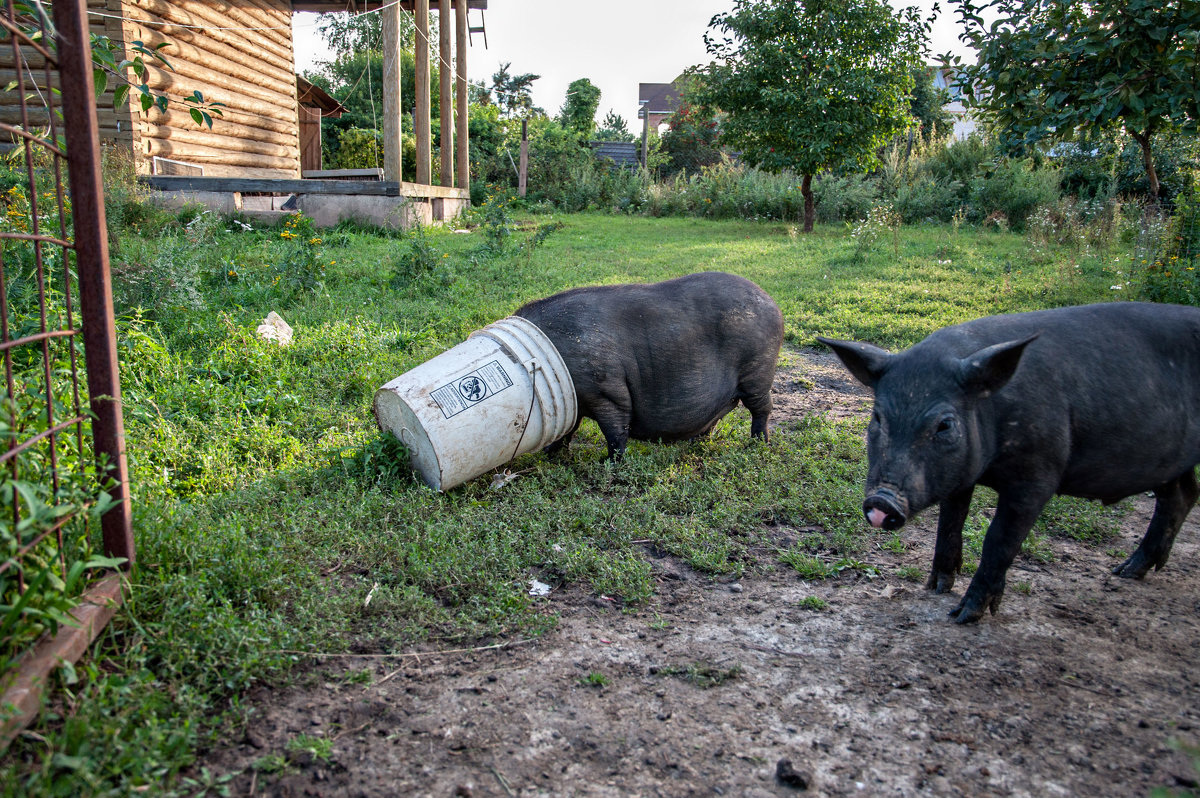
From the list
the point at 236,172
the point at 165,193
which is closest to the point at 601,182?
the point at 236,172

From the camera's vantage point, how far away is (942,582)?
11.5 feet

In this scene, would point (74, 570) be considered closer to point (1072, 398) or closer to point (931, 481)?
point (931, 481)

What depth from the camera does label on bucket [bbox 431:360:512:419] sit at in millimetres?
4254

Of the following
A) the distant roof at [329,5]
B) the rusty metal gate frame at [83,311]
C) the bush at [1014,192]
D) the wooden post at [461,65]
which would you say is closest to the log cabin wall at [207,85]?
the distant roof at [329,5]

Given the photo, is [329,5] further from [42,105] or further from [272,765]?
[272,765]

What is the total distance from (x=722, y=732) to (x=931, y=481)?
1199 mm

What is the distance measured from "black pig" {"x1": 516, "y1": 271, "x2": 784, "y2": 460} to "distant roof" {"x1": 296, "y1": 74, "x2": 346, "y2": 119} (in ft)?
66.6

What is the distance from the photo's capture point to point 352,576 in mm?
3402

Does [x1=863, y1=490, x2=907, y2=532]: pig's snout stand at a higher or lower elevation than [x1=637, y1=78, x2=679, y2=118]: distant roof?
lower

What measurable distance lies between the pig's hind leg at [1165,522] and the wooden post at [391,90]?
1124 centimetres

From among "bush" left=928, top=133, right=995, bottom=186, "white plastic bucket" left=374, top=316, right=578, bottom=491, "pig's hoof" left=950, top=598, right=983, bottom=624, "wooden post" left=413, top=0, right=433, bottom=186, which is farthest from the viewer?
"bush" left=928, top=133, right=995, bottom=186

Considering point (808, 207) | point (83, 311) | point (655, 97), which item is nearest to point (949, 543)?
point (83, 311)

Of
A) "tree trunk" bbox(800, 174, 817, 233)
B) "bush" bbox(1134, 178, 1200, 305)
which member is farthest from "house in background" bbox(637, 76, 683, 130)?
"bush" bbox(1134, 178, 1200, 305)

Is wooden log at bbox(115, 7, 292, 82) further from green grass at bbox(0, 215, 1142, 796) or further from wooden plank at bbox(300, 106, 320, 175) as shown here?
wooden plank at bbox(300, 106, 320, 175)
